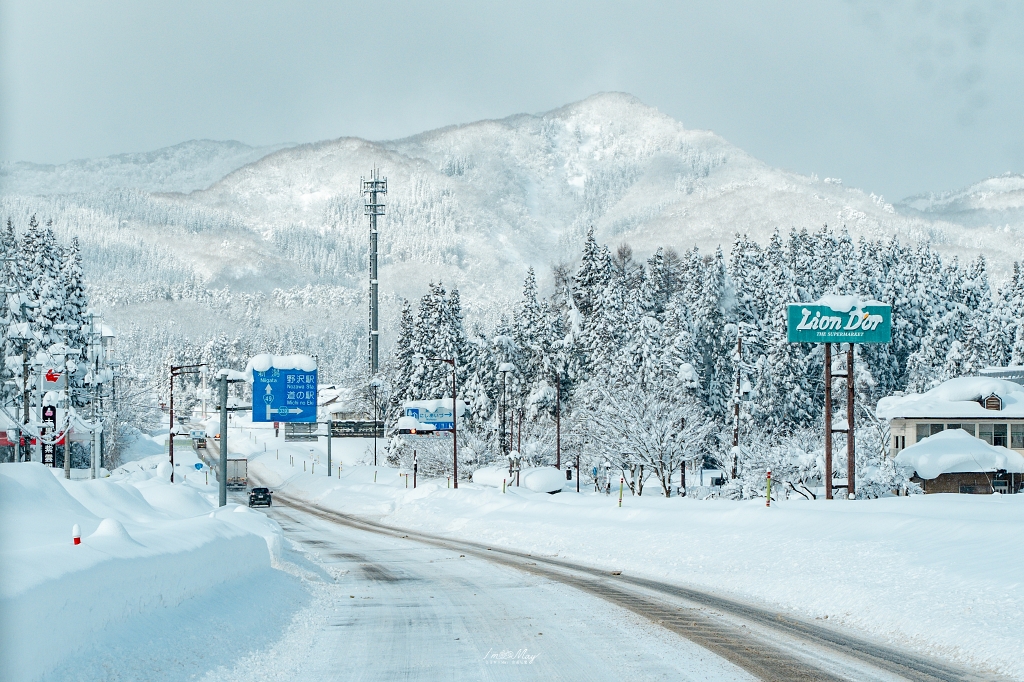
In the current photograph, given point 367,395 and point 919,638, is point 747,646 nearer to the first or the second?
point 919,638

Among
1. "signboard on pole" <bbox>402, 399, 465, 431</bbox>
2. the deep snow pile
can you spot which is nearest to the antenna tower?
"signboard on pole" <bbox>402, 399, 465, 431</bbox>

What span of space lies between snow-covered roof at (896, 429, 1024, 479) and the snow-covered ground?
26.9 m

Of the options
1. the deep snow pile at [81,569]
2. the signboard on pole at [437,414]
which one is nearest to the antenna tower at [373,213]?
the signboard on pole at [437,414]

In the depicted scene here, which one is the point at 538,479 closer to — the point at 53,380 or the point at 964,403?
the point at 964,403

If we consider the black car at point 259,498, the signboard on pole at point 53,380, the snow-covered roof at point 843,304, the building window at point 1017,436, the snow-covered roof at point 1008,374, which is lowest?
the black car at point 259,498

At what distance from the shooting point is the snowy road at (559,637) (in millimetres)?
11367

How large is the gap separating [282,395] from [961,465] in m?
40.8

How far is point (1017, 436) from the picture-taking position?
64.3m

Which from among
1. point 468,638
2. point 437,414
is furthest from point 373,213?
point 468,638

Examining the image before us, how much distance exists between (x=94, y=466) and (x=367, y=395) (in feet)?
262

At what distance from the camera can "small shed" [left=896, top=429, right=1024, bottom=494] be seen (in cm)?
5625

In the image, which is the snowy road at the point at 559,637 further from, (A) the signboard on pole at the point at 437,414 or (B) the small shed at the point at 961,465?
(A) the signboard on pole at the point at 437,414

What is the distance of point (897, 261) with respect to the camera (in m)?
110

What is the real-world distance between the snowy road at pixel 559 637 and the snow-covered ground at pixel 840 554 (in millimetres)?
1111
